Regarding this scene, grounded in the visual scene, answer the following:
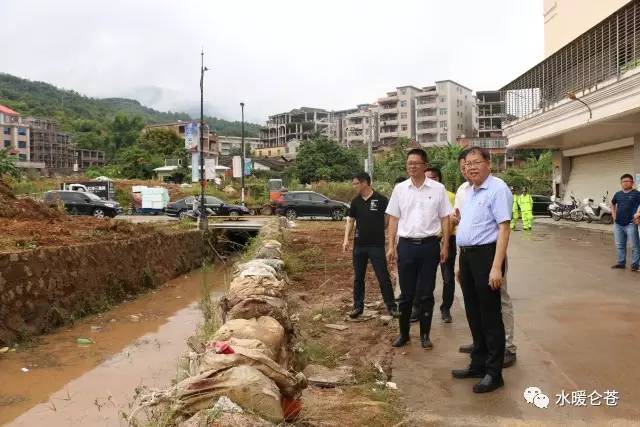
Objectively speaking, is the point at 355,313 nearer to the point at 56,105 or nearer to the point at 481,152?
the point at 481,152

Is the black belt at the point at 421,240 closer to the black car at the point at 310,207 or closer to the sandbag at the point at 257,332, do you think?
the sandbag at the point at 257,332

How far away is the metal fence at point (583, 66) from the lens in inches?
545

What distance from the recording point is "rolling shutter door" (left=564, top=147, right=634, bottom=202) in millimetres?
18828

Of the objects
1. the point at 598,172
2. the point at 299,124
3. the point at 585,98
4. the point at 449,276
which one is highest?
the point at 299,124

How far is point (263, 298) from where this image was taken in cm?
480

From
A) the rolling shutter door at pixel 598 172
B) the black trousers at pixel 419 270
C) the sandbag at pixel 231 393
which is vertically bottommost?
the sandbag at pixel 231 393

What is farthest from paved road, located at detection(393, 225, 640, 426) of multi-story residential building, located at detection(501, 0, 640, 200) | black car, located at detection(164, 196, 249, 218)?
black car, located at detection(164, 196, 249, 218)

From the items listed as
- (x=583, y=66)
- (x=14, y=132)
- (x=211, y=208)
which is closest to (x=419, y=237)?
(x=583, y=66)

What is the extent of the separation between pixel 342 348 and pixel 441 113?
7484 centimetres

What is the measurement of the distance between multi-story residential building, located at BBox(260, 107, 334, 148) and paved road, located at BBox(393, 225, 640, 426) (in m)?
89.5

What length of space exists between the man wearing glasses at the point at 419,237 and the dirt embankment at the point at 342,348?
0.49m

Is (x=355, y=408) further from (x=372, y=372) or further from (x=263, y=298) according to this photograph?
(x=263, y=298)

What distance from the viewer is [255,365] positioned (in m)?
2.98

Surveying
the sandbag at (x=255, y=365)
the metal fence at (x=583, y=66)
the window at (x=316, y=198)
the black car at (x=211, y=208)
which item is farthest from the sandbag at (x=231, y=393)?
the black car at (x=211, y=208)
